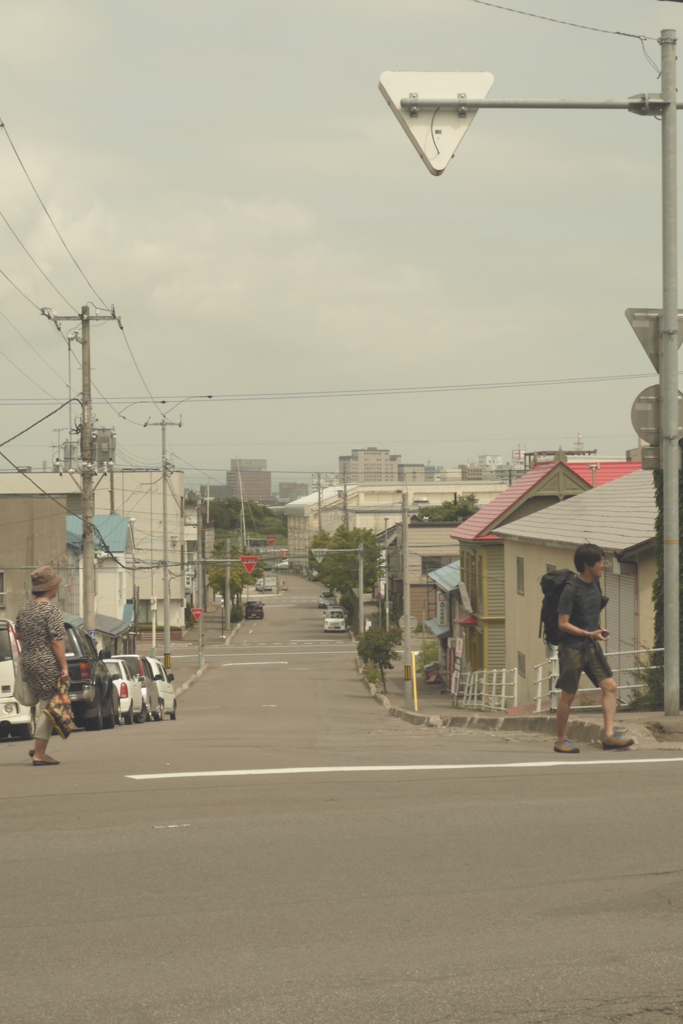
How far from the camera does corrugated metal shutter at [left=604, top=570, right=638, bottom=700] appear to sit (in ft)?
69.4

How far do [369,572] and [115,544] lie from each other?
2910cm

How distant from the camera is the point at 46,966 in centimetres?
468

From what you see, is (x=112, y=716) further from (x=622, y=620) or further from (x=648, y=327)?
(x=648, y=327)

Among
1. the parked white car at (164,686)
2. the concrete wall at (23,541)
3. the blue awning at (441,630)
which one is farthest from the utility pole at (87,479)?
the blue awning at (441,630)

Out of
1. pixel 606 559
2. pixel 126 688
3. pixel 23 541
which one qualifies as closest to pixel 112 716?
pixel 126 688

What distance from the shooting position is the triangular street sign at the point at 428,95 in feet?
34.3

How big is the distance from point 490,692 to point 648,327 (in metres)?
28.0

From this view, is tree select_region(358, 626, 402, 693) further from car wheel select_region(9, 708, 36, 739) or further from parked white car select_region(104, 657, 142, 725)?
car wheel select_region(9, 708, 36, 739)

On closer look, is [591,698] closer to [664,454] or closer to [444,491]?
[664,454]

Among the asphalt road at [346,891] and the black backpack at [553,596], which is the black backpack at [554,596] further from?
the asphalt road at [346,891]

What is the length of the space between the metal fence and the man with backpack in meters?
22.7

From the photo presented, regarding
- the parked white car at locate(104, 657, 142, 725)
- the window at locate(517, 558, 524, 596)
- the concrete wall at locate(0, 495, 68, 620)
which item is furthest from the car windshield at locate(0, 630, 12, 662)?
the concrete wall at locate(0, 495, 68, 620)

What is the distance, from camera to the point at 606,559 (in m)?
21.8

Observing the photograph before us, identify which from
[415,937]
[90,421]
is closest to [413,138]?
[415,937]
